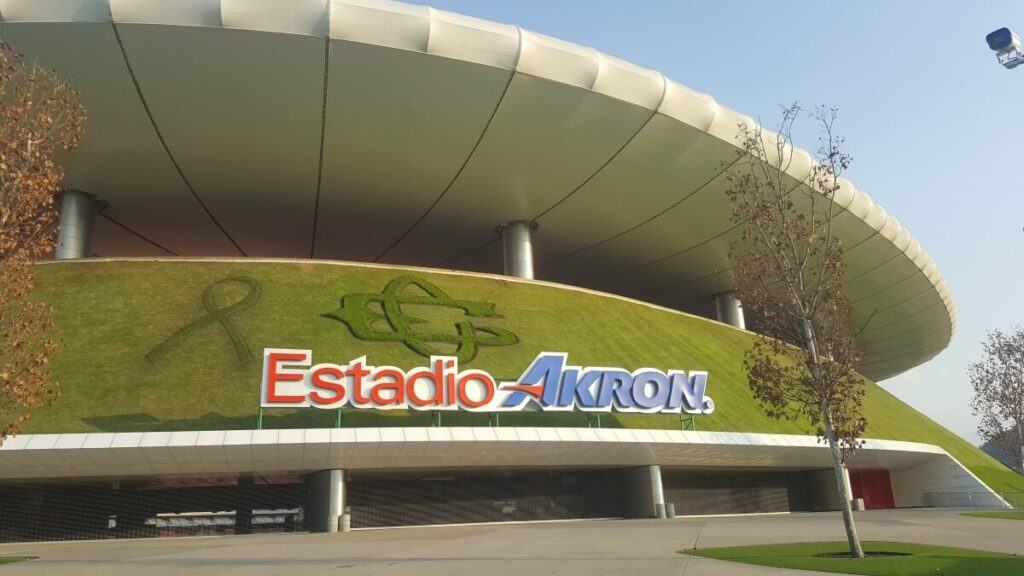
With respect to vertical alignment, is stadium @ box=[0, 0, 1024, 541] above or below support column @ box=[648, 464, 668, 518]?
above

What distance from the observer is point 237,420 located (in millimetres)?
21672

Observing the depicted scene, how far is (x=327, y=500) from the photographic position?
2309 cm

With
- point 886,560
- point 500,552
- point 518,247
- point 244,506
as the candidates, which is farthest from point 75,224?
point 886,560

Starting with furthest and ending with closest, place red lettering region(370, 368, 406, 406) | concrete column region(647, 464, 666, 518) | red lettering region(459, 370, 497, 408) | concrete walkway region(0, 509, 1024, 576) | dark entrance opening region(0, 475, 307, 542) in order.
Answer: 1. concrete column region(647, 464, 666, 518)
2. dark entrance opening region(0, 475, 307, 542)
3. red lettering region(459, 370, 497, 408)
4. red lettering region(370, 368, 406, 406)
5. concrete walkway region(0, 509, 1024, 576)

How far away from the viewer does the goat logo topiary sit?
87.2ft

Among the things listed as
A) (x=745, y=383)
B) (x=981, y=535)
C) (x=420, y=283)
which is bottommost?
(x=981, y=535)

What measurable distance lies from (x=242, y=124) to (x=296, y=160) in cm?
306

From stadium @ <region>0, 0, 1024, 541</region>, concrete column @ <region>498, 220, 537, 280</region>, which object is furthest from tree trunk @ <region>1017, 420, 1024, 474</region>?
concrete column @ <region>498, 220, 537, 280</region>

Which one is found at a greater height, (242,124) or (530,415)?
(242,124)

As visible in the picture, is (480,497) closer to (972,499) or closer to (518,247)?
(518,247)

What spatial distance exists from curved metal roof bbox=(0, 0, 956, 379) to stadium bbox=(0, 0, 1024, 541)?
123 millimetres

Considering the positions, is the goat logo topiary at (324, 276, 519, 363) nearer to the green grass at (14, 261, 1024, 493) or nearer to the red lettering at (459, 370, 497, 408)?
the green grass at (14, 261, 1024, 493)

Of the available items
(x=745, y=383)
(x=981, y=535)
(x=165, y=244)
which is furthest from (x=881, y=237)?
(x=165, y=244)

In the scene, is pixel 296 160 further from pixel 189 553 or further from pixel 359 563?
pixel 359 563
